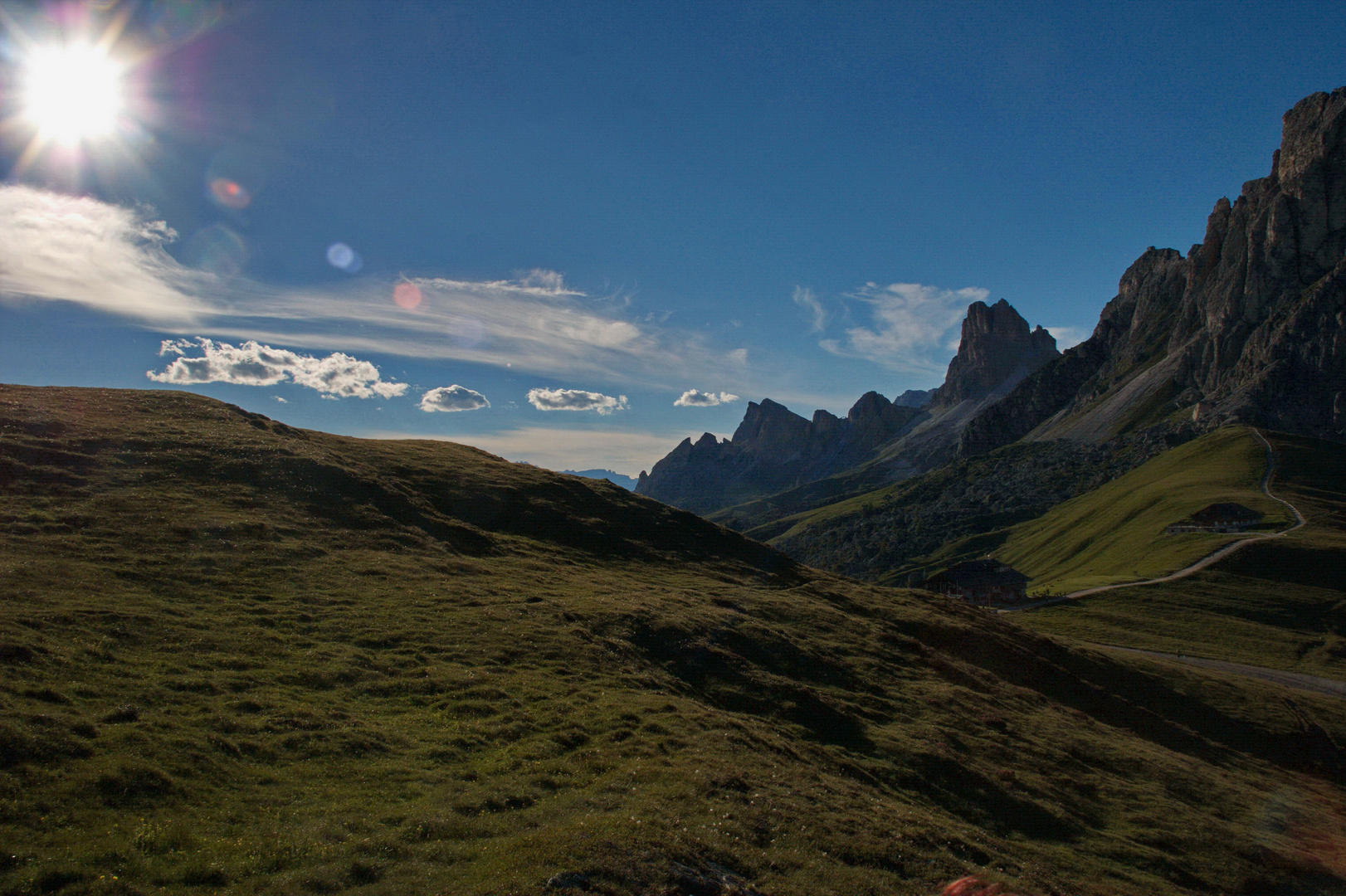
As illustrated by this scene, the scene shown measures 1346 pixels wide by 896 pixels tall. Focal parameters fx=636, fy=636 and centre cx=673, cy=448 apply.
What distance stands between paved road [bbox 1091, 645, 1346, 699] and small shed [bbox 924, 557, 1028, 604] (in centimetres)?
4030

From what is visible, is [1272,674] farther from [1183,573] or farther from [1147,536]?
[1147,536]

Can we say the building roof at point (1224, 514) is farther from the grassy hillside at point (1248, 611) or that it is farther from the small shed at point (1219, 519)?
the grassy hillside at point (1248, 611)

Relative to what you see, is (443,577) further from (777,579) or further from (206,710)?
(777,579)

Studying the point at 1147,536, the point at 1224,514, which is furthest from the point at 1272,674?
the point at 1224,514

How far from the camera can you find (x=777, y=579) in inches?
2581

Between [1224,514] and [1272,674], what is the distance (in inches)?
3437

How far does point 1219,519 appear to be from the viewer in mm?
150125

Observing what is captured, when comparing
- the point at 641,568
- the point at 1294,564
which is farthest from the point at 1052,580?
the point at 641,568

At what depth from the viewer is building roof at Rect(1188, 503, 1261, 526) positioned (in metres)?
149

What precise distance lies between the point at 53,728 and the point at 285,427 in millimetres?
61145

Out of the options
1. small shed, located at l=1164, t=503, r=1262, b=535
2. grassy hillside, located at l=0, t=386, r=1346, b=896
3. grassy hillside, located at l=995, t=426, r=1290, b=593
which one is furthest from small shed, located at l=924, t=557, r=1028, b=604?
grassy hillside, located at l=0, t=386, r=1346, b=896

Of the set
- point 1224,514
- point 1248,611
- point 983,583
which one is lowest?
point 983,583

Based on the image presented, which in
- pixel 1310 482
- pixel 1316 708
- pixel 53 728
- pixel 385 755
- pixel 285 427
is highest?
pixel 1310 482

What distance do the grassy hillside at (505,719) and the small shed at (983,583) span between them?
215ft
